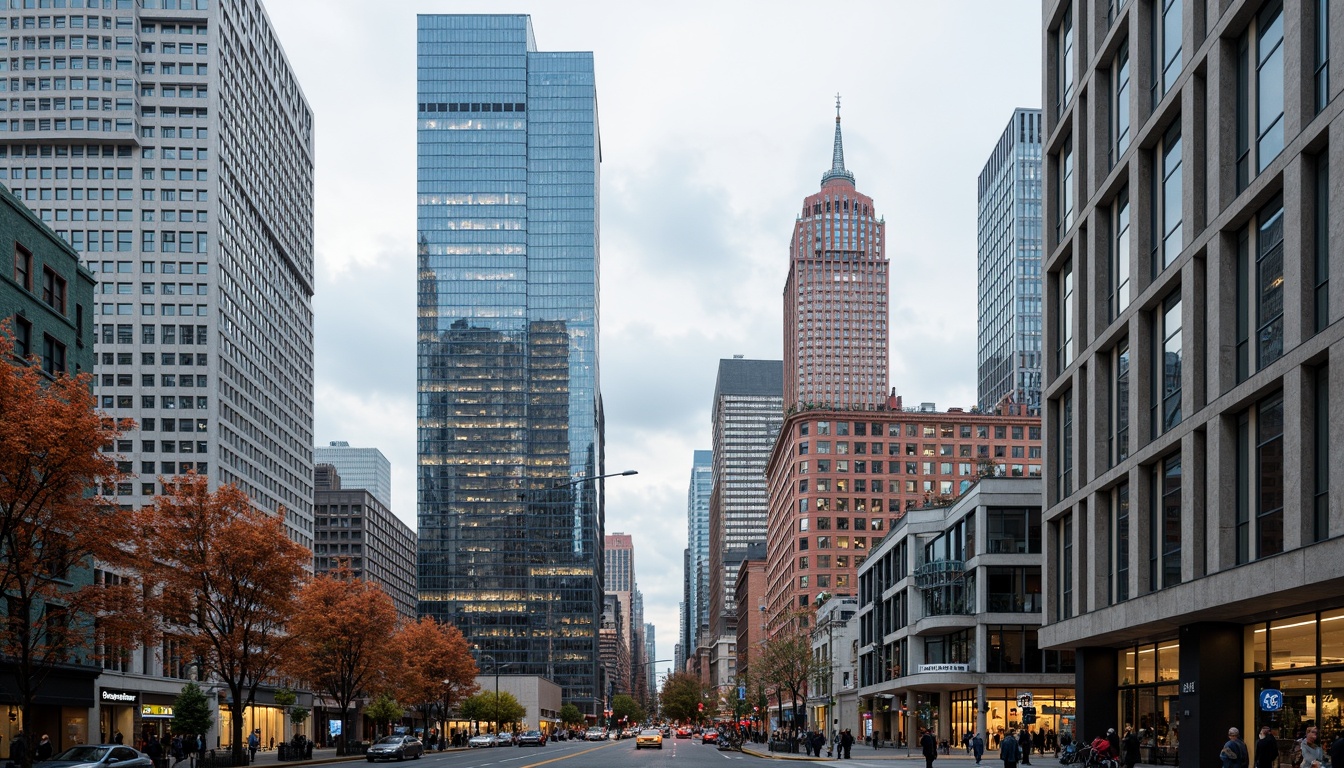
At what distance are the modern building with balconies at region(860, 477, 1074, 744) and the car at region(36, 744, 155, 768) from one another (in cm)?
4394

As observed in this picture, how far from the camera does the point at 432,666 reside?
108m

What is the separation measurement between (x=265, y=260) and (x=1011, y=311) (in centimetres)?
11808

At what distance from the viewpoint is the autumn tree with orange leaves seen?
3935 inches

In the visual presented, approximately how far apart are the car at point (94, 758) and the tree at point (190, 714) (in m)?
22.4

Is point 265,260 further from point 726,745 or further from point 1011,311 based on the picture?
point 1011,311

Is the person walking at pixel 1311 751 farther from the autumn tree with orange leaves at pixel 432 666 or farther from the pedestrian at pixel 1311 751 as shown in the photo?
the autumn tree with orange leaves at pixel 432 666

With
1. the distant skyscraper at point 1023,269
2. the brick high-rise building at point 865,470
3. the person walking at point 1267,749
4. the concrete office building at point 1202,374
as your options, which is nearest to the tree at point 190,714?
the concrete office building at point 1202,374

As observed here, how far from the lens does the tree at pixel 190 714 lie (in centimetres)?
6084

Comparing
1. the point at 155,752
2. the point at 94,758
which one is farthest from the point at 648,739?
the point at 94,758

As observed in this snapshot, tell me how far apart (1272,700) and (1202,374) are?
835 cm

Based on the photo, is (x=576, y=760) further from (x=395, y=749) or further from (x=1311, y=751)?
(x=1311, y=751)

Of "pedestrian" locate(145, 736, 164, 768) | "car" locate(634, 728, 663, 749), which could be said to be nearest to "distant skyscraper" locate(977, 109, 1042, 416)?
"car" locate(634, 728, 663, 749)

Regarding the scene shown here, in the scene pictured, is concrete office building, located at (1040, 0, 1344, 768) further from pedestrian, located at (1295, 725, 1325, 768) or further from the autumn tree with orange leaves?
the autumn tree with orange leaves

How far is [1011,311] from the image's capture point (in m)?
195
